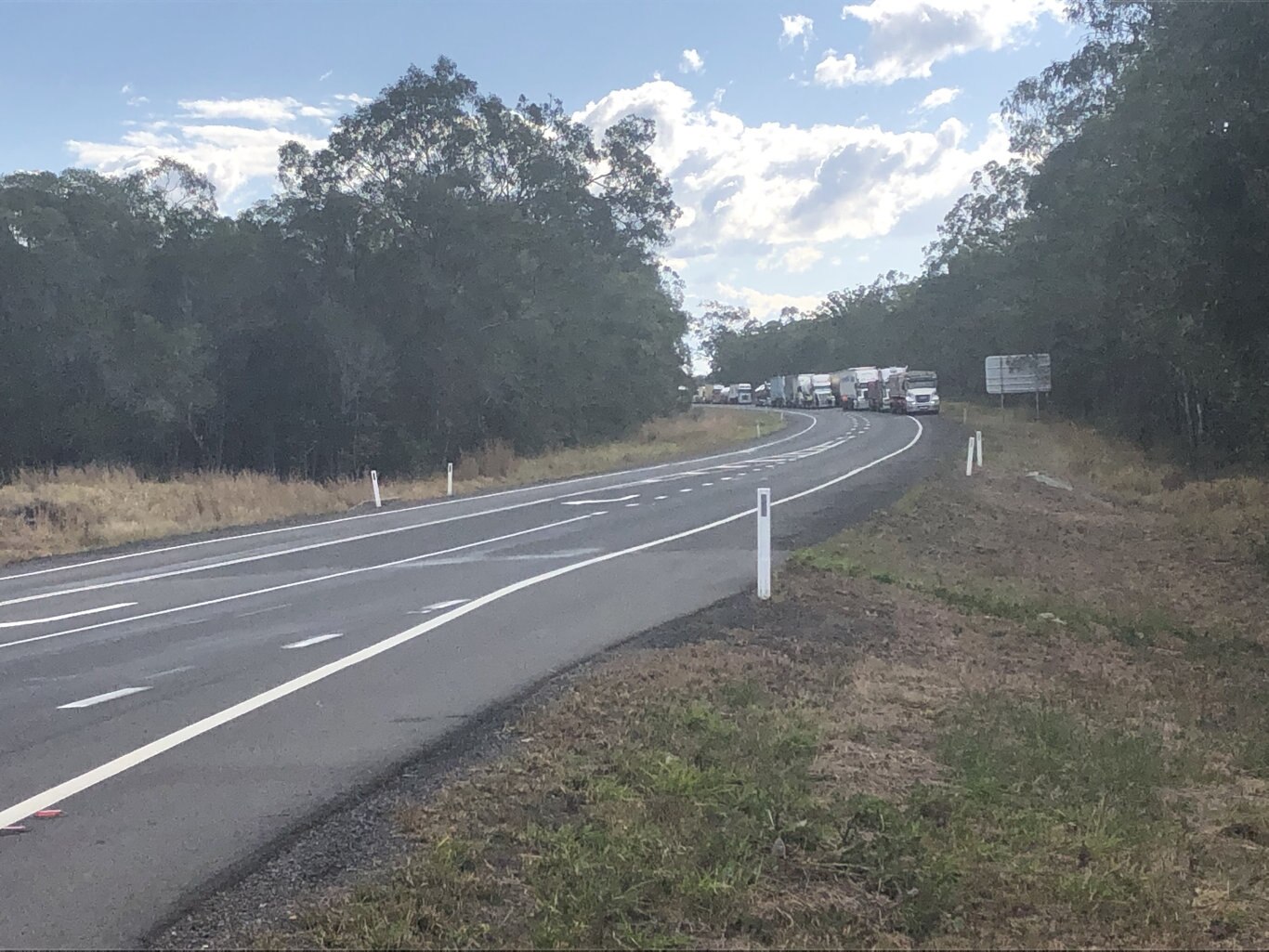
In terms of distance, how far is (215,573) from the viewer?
1523cm

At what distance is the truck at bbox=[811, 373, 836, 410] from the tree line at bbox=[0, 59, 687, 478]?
48.2 m

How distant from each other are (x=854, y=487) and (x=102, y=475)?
16947 mm

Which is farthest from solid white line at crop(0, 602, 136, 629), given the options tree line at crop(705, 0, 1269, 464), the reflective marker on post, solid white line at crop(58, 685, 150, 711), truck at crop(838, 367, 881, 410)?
truck at crop(838, 367, 881, 410)

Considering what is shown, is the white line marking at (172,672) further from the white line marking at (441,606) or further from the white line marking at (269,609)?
the white line marking at (441,606)

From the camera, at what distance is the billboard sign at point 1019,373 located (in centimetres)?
5981

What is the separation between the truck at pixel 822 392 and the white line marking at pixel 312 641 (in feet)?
285

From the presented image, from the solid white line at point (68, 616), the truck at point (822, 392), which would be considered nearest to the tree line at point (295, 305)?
the solid white line at point (68, 616)

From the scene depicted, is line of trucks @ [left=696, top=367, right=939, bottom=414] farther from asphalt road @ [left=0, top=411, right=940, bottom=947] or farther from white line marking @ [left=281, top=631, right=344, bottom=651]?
white line marking @ [left=281, top=631, right=344, bottom=651]

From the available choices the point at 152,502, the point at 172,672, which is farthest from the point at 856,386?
the point at 172,672

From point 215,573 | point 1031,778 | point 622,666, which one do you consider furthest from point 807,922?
point 215,573

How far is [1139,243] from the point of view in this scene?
2359 cm

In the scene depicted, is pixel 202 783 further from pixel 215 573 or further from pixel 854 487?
pixel 854 487

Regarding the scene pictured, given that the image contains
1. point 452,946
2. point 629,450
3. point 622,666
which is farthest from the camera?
point 629,450

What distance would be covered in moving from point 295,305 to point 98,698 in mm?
39941
